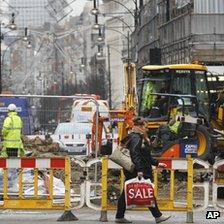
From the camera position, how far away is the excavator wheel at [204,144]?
2028cm

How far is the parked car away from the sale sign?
57.1 ft

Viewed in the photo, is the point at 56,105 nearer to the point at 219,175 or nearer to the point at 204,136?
the point at 204,136

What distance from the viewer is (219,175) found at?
46.1ft

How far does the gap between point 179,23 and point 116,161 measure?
2808 centimetres

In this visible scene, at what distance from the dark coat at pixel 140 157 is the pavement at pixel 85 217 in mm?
940

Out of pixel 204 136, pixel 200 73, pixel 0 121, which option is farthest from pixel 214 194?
pixel 0 121

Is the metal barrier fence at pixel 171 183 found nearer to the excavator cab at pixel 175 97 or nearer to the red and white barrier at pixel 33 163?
the red and white barrier at pixel 33 163

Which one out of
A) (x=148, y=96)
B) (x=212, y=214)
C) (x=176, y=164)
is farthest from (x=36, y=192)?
(x=148, y=96)

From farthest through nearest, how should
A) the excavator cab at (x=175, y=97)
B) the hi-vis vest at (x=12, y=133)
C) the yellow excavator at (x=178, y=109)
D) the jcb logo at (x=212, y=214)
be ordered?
the excavator cab at (x=175, y=97), the yellow excavator at (x=178, y=109), the hi-vis vest at (x=12, y=133), the jcb logo at (x=212, y=214)

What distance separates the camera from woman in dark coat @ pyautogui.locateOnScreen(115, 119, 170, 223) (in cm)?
1205

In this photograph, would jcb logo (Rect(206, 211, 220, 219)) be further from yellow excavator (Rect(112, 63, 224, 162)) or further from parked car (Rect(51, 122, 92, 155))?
parked car (Rect(51, 122, 92, 155))

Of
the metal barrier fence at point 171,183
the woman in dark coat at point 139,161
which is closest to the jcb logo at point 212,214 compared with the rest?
the metal barrier fence at point 171,183

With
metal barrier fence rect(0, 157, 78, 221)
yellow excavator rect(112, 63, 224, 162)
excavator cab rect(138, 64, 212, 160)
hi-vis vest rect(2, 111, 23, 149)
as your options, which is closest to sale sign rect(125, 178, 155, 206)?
metal barrier fence rect(0, 157, 78, 221)

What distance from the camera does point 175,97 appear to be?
20844 mm
